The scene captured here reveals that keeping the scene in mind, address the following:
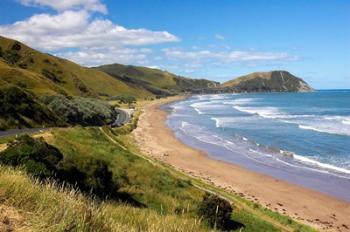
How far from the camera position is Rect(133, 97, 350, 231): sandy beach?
1207 inches

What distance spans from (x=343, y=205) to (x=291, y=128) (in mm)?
41819

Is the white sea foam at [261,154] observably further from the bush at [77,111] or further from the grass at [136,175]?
the grass at [136,175]

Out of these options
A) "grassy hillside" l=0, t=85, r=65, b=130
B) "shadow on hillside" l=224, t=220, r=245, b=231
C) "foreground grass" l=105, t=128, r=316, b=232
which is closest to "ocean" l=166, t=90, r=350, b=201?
"foreground grass" l=105, t=128, r=316, b=232

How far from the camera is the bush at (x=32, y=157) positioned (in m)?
20.7

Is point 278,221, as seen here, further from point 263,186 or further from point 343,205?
point 263,186

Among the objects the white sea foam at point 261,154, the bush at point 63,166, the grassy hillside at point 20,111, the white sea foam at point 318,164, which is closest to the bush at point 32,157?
the bush at point 63,166

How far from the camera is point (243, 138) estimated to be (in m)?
64.3

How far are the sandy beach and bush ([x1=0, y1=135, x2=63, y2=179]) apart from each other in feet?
52.7

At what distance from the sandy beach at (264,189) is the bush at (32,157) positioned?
16.1 metres

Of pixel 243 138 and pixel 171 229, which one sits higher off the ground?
pixel 171 229

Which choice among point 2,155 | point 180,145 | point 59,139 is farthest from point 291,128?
point 2,155

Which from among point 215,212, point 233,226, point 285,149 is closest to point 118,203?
point 215,212

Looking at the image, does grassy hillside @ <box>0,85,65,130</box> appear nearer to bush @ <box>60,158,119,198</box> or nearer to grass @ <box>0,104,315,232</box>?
grass @ <box>0,104,315,232</box>

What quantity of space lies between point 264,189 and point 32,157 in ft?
67.9
